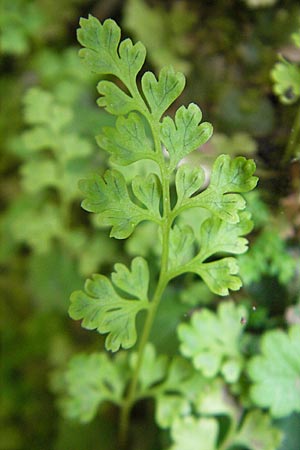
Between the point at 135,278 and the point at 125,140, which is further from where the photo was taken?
the point at 135,278

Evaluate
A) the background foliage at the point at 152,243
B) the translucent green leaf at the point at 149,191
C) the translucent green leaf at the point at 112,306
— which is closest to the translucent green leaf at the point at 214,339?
the background foliage at the point at 152,243

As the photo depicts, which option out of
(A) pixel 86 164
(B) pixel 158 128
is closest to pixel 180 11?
(A) pixel 86 164

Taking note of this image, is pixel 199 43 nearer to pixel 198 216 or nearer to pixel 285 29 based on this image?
pixel 285 29

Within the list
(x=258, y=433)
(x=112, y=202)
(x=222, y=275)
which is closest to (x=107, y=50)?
(x=112, y=202)

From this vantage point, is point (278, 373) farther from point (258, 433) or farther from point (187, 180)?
A: point (187, 180)

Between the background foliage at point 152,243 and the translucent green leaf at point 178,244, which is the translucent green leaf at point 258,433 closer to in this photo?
the background foliage at point 152,243
